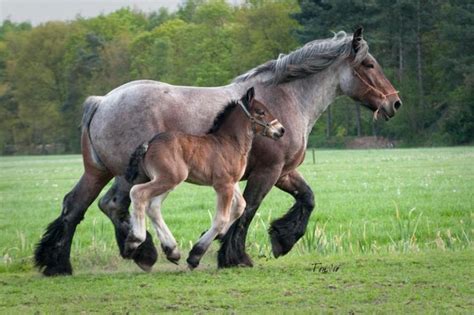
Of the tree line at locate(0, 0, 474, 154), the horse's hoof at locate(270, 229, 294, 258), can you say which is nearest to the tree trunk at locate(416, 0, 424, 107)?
the tree line at locate(0, 0, 474, 154)

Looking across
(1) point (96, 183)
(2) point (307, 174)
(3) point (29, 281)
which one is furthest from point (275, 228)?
(2) point (307, 174)

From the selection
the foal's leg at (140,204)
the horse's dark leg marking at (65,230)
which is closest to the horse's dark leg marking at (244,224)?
the foal's leg at (140,204)

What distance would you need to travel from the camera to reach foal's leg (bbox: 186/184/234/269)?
35.7 feet

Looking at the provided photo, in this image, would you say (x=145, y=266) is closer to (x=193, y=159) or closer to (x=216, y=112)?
(x=193, y=159)

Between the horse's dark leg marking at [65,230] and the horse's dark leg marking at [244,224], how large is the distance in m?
1.52

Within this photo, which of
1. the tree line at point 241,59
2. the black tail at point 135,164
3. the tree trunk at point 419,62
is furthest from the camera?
the tree trunk at point 419,62

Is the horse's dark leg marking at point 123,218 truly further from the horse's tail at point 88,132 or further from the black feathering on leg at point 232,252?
the black feathering on leg at point 232,252

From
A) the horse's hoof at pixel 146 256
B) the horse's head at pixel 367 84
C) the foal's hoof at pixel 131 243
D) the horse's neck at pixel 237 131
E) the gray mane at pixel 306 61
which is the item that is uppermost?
the gray mane at pixel 306 61

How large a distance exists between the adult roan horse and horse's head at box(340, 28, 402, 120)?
0.04 ft

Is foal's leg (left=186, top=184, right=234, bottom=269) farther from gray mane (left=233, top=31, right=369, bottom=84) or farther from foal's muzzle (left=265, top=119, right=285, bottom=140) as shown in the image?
gray mane (left=233, top=31, right=369, bottom=84)

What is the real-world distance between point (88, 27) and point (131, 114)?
10790 centimetres

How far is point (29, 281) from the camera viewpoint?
11.0m

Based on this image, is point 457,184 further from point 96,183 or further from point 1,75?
point 1,75

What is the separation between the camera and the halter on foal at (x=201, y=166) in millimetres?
10758
